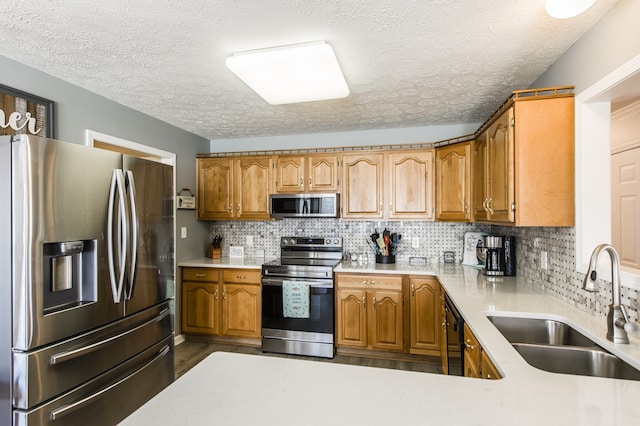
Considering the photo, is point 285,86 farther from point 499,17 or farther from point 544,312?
point 544,312

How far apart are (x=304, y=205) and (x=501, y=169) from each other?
1.93m

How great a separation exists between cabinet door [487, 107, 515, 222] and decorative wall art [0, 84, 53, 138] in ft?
9.36

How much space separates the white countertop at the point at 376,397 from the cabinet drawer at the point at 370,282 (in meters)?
1.84

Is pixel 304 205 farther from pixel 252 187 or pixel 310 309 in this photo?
pixel 310 309

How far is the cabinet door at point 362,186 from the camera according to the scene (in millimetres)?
3408

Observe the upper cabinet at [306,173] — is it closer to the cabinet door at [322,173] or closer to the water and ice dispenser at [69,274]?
the cabinet door at [322,173]

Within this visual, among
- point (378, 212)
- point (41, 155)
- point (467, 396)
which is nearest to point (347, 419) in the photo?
point (467, 396)

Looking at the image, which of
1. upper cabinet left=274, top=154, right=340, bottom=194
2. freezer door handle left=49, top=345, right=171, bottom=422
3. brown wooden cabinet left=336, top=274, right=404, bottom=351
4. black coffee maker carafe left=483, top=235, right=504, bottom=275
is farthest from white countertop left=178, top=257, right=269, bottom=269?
black coffee maker carafe left=483, top=235, right=504, bottom=275

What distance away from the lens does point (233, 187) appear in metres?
3.74

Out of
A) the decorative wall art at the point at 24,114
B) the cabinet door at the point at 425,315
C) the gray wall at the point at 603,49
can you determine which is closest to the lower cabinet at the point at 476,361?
the cabinet door at the point at 425,315

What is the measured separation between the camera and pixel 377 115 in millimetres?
3086

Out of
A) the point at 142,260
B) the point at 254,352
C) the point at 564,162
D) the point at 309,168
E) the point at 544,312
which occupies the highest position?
the point at 309,168

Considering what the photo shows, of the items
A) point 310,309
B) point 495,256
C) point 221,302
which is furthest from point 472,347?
point 221,302

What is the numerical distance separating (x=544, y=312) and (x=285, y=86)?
188cm
